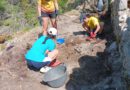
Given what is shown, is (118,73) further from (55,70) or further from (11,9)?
(11,9)

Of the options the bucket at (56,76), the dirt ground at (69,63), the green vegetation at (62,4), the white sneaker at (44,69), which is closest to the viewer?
the bucket at (56,76)

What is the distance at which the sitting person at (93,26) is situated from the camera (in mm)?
9273

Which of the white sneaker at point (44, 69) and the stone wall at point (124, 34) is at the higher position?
the stone wall at point (124, 34)

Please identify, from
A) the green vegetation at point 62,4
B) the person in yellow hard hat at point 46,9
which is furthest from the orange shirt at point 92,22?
the green vegetation at point 62,4

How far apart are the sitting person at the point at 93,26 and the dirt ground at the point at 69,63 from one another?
22 cm

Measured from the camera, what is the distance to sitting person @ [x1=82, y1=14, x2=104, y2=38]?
30.4ft

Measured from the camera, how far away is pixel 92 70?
8.07m

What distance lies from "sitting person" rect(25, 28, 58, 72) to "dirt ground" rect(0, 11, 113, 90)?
0.88 ft

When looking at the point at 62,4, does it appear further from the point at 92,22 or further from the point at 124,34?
the point at 124,34

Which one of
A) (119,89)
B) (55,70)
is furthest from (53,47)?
(119,89)

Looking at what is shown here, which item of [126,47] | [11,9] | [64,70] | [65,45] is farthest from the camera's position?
[11,9]

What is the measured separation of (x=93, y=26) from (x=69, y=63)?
1388mm

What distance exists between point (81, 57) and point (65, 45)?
2.52 ft

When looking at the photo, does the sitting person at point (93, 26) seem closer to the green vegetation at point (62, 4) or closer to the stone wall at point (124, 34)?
the stone wall at point (124, 34)
